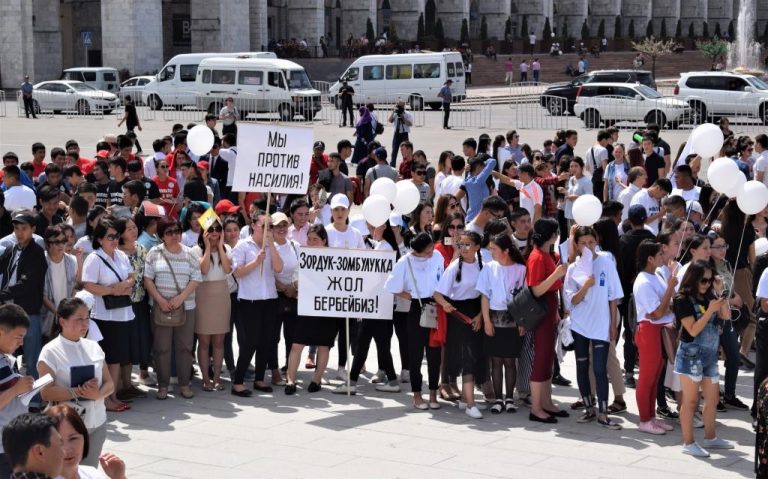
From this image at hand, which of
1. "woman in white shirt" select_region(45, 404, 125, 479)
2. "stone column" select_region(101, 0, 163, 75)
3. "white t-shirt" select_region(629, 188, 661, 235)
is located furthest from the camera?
"stone column" select_region(101, 0, 163, 75)

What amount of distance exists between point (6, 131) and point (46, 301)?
27911 mm

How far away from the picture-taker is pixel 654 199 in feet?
46.8

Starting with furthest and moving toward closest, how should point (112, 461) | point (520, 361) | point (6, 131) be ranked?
point (6, 131)
point (520, 361)
point (112, 461)

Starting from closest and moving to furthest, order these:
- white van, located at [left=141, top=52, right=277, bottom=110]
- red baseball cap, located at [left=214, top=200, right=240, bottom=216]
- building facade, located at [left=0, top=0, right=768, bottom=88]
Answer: red baseball cap, located at [left=214, top=200, right=240, bottom=216], white van, located at [left=141, top=52, right=277, bottom=110], building facade, located at [left=0, top=0, right=768, bottom=88]

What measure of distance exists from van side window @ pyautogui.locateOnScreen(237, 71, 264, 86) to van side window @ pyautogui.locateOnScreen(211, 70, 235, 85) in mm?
361

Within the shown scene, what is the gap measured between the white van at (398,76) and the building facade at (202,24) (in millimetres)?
11958

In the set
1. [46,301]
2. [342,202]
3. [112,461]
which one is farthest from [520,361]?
[112,461]

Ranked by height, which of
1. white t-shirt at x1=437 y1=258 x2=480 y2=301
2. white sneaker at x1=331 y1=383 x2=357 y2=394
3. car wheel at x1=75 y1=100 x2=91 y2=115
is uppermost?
car wheel at x1=75 y1=100 x2=91 y2=115

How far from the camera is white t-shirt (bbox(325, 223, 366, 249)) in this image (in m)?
12.0

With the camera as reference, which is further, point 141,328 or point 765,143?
point 765,143

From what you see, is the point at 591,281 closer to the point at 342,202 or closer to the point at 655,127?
the point at 342,202

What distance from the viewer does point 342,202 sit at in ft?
40.1

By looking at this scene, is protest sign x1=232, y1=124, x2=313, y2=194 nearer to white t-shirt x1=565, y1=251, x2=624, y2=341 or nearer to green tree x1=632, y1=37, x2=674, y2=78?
white t-shirt x1=565, y1=251, x2=624, y2=341

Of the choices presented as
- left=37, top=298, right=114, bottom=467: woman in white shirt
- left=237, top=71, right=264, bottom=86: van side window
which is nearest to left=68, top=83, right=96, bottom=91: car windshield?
left=237, top=71, right=264, bottom=86: van side window
